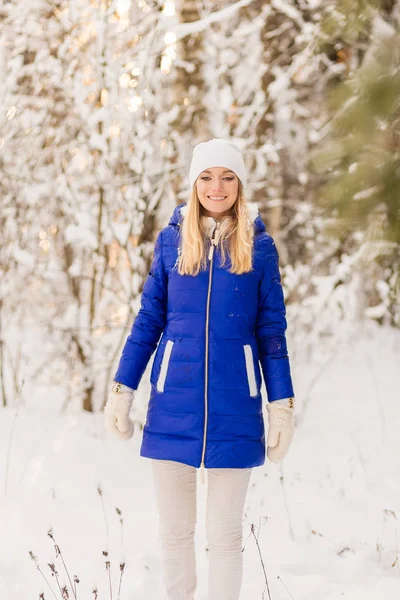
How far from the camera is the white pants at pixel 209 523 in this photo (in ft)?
8.40

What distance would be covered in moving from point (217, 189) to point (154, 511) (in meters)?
2.20

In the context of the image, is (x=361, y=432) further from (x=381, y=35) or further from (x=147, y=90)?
(x=381, y=35)

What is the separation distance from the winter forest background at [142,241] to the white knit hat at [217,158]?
40 centimetres

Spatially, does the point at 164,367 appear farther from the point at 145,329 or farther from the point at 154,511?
the point at 154,511

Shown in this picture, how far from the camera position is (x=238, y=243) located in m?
2.57

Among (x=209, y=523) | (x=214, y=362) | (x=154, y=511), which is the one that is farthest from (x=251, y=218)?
(x=154, y=511)

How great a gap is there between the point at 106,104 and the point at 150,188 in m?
0.71

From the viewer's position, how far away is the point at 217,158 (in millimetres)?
2660

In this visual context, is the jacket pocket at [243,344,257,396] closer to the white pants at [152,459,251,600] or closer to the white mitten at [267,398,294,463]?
the white mitten at [267,398,294,463]

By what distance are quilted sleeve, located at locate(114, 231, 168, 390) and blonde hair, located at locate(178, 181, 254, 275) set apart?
142 millimetres

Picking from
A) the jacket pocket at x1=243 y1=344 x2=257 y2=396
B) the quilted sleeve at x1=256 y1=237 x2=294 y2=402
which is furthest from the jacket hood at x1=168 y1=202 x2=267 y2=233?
the jacket pocket at x1=243 y1=344 x2=257 y2=396

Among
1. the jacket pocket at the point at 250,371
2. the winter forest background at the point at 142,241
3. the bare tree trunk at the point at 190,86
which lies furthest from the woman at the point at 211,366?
the bare tree trunk at the point at 190,86

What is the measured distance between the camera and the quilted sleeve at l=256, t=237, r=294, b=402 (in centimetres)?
260

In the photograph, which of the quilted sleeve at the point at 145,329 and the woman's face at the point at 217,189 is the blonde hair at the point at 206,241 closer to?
the woman's face at the point at 217,189
